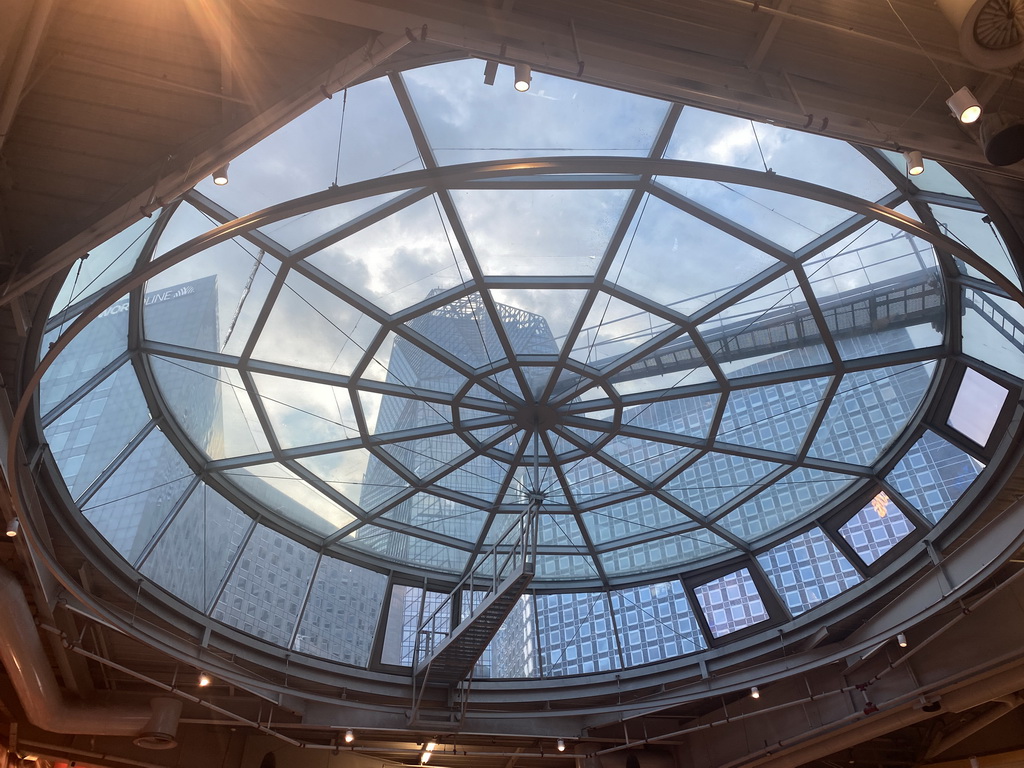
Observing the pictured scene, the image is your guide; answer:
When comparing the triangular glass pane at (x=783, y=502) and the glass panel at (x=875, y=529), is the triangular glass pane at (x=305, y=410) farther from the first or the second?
the glass panel at (x=875, y=529)

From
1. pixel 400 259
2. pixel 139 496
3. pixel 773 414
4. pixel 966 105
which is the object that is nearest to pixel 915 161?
pixel 966 105

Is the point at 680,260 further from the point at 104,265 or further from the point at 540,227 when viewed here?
the point at 104,265

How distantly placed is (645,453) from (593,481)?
1.90 metres

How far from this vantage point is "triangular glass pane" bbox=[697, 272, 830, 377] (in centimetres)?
1524

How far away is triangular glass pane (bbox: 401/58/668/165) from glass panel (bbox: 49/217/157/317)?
5.07 m

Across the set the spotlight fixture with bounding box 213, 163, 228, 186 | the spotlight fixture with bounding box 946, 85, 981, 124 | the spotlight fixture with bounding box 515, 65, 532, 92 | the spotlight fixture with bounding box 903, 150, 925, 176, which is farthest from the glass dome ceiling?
the spotlight fixture with bounding box 946, 85, 981, 124

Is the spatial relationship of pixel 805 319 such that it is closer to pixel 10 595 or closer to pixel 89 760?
pixel 10 595

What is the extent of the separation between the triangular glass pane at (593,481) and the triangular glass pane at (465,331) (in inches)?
184

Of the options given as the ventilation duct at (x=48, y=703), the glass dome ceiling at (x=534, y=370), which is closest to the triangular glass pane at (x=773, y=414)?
the glass dome ceiling at (x=534, y=370)

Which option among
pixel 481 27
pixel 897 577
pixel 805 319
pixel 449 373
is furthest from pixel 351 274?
pixel 897 577

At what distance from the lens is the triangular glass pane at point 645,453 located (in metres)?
19.0

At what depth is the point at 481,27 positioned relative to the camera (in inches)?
319

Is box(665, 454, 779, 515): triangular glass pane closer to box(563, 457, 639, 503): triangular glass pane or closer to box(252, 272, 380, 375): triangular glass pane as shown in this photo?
box(563, 457, 639, 503): triangular glass pane

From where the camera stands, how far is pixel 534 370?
1731 centimetres
